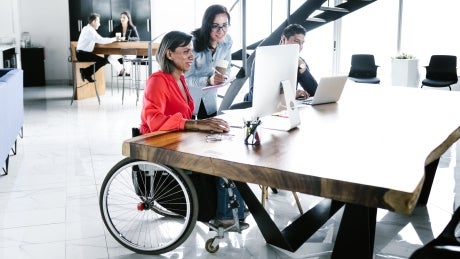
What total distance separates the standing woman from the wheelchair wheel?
822mm

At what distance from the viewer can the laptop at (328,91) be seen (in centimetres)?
372

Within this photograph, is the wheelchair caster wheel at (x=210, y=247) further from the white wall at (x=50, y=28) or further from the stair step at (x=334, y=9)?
the white wall at (x=50, y=28)

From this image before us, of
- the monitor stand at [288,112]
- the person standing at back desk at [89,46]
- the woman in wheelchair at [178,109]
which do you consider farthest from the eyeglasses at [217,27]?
the person standing at back desk at [89,46]

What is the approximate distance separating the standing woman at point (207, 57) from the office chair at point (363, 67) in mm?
5205

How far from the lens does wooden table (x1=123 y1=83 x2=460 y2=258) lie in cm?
195

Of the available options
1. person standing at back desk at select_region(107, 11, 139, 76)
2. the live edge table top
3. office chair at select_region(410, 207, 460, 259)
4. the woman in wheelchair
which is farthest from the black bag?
person standing at back desk at select_region(107, 11, 139, 76)

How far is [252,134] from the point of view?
2539 millimetres

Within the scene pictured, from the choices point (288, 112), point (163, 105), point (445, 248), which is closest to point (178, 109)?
point (163, 105)

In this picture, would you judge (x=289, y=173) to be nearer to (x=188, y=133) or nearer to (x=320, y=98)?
(x=188, y=133)

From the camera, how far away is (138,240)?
3.23 meters

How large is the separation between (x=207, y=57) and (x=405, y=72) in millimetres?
5801

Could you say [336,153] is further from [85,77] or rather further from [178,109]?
[85,77]

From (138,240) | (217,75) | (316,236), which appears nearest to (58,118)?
(217,75)

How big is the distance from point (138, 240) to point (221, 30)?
160cm
